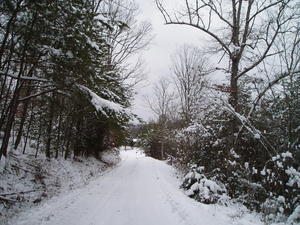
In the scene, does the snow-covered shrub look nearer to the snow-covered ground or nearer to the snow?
the snow

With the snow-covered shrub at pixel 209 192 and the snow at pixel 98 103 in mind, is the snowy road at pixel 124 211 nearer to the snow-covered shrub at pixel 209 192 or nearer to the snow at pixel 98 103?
the snow-covered shrub at pixel 209 192

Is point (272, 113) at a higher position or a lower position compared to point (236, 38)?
lower

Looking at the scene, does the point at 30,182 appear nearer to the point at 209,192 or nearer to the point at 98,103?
the point at 98,103

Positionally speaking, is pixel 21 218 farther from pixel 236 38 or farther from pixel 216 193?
pixel 236 38

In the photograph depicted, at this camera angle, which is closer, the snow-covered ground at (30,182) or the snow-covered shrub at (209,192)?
the snow-covered ground at (30,182)

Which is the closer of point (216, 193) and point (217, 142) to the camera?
point (216, 193)

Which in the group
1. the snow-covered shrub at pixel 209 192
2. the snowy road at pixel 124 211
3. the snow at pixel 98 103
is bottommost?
the snowy road at pixel 124 211

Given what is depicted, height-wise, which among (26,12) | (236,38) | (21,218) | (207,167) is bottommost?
(21,218)

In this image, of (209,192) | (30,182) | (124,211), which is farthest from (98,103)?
(209,192)

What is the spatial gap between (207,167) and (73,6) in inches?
321

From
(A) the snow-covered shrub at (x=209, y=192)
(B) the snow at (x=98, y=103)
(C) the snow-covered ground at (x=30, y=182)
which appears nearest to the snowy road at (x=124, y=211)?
(C) the snow-covered ground at (x=30, y=182)

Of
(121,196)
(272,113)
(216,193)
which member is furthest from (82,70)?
(272,113)

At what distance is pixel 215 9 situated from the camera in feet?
29.4

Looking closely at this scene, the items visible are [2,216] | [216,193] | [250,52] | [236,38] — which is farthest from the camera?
[236,38]
